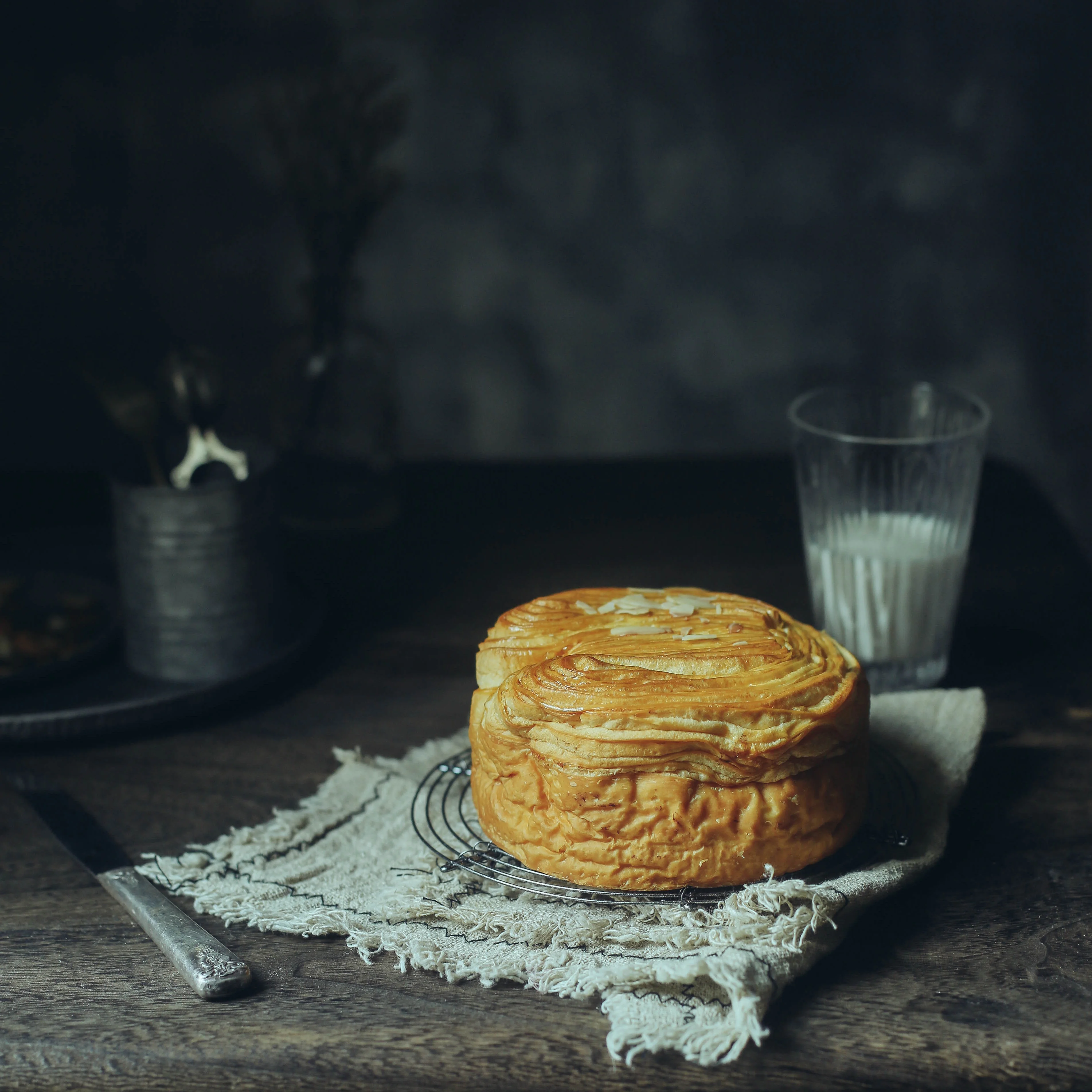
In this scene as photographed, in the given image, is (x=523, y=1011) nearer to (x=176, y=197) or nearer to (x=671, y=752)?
(x=671, y=752)

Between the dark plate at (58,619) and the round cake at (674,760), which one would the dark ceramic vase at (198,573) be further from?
the round cake at (674,760)

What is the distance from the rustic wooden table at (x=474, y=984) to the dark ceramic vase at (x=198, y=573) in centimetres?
7

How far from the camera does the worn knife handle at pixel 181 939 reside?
775 millimetres

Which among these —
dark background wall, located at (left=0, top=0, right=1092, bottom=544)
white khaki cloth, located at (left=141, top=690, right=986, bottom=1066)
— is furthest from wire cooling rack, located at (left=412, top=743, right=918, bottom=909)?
dark background wall, located at (left=0, top=0, right=1092, bottom=544)

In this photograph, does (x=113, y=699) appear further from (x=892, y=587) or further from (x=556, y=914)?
(x=892, y=587)

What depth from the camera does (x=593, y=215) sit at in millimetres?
1998

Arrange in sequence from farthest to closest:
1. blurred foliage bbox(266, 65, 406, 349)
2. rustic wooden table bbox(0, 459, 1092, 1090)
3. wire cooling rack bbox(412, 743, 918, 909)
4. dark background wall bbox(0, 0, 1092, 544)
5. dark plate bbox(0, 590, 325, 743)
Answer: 1. dark background wall bbox(0, 0, 1092, 544)
2. blurred foliage bbox(266, 65, 406, 349)
3. dark plate bbox(0, 590, 325, 743)
4. wire cooling rack bbox(412, 743, 918, 909)
5. rustic wooden table bbox(0, 459, 1092, 1090)

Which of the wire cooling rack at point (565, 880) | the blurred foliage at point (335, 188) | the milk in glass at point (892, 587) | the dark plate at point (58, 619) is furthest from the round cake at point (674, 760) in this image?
the blurred foliage at point (335, 188)

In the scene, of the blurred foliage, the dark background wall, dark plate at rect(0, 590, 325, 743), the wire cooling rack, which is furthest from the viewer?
the dark background wall

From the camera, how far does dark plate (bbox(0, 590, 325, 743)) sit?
1115 millimetres

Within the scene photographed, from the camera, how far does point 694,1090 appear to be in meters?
0.70

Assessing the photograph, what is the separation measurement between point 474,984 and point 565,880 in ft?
0.33

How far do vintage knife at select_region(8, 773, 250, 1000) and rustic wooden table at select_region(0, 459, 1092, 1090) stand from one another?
1 cm

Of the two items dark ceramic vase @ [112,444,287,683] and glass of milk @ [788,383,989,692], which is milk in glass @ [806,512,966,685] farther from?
dark ceramic vase @ [112,444,287,683]
